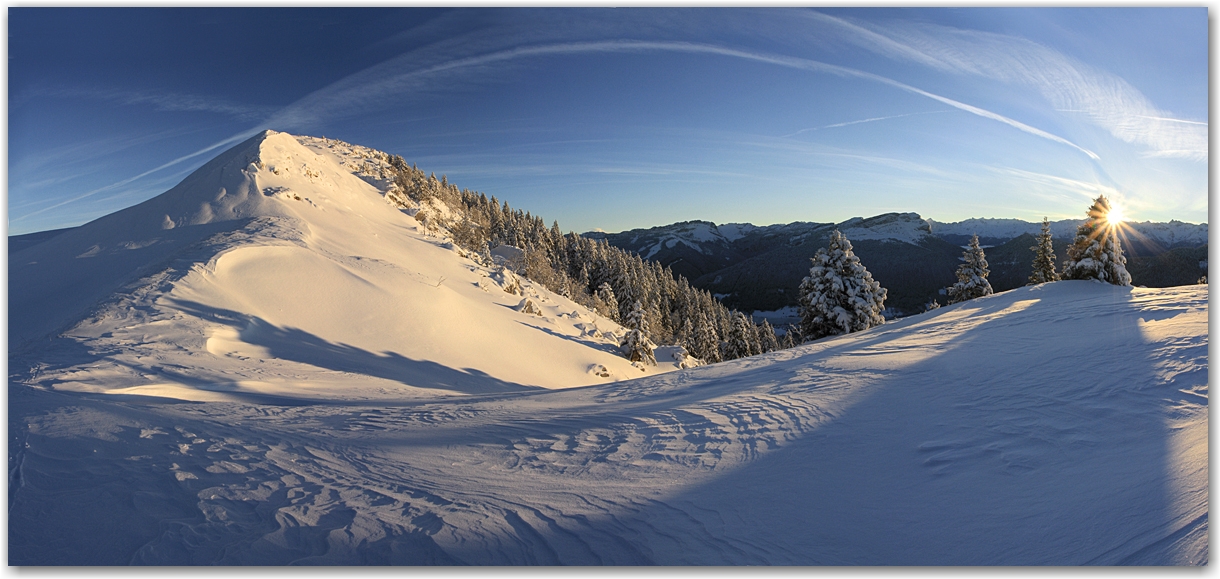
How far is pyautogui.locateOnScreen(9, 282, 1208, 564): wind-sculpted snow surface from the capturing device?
9.01ft

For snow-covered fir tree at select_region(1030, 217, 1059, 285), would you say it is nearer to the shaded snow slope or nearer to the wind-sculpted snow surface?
the shaded snow slope

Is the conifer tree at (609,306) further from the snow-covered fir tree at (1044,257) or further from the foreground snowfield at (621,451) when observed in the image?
the snow-covered fir tree at (1044,257)

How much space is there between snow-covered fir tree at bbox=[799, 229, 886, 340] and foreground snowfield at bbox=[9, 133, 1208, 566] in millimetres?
14724

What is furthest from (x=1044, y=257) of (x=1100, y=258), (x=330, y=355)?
(x=330, y=355)

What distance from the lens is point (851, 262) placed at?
24.0 meters

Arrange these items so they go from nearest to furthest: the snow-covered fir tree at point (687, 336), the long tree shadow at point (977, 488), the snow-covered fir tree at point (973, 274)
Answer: the long tree shadow at point (977, 488) < the snow-covered fir tree at point (973, 274) < the snow-covered fir tree at point (687, 336)

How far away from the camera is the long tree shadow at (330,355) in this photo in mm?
8047

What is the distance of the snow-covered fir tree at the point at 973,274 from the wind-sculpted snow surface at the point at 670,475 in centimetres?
2921

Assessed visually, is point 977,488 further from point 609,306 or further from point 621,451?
point 609,306

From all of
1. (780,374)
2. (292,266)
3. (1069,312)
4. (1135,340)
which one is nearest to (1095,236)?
(1069,312)

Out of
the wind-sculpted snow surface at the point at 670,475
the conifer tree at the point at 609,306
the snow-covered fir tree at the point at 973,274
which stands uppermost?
the snow-covered fir tree at the point at 973,274

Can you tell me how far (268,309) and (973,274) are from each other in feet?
123

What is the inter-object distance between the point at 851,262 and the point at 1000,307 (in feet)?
43.4

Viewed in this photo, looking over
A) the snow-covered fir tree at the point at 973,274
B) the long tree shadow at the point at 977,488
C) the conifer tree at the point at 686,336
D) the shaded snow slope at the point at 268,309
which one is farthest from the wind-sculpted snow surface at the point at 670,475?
the conifer tree at the point at 686,336
